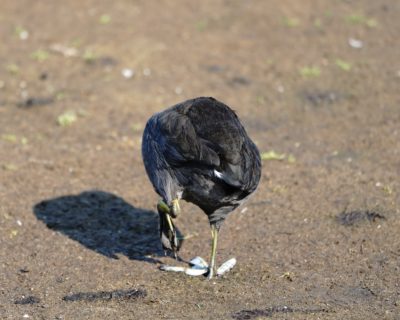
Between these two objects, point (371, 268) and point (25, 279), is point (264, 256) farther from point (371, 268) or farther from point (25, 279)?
point (25, 279)

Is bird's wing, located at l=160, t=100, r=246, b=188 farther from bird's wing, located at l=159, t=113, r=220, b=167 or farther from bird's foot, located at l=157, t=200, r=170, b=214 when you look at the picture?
bird's foot, located at l=157, t=200, r=170, b=214

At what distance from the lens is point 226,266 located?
6.45 metres

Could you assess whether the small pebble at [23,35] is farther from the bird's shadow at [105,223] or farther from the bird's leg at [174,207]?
the bird's leg at [174,207]

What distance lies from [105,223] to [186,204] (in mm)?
938

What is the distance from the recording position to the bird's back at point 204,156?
5641mm

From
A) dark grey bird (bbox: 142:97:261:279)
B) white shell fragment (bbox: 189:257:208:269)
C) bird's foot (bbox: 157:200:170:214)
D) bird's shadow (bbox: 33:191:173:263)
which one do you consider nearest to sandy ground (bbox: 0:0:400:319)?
bird's shadow (bbox: 33:191:173:263)

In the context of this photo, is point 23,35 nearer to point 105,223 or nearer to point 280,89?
point 280,89

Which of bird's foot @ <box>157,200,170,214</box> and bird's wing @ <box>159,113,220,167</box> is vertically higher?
bird's wing @ <box>159,113,220,167</box>

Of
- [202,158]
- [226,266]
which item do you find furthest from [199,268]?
[202,158]

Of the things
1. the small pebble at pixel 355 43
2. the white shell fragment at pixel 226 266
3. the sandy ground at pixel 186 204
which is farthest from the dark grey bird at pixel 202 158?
the small pebble at pixel 355 43

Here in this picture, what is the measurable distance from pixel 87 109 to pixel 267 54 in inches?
138

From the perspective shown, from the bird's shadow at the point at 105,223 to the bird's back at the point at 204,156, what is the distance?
3.54ft

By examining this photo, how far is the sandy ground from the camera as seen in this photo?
19.7 ft

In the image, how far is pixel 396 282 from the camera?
20.1 ft
